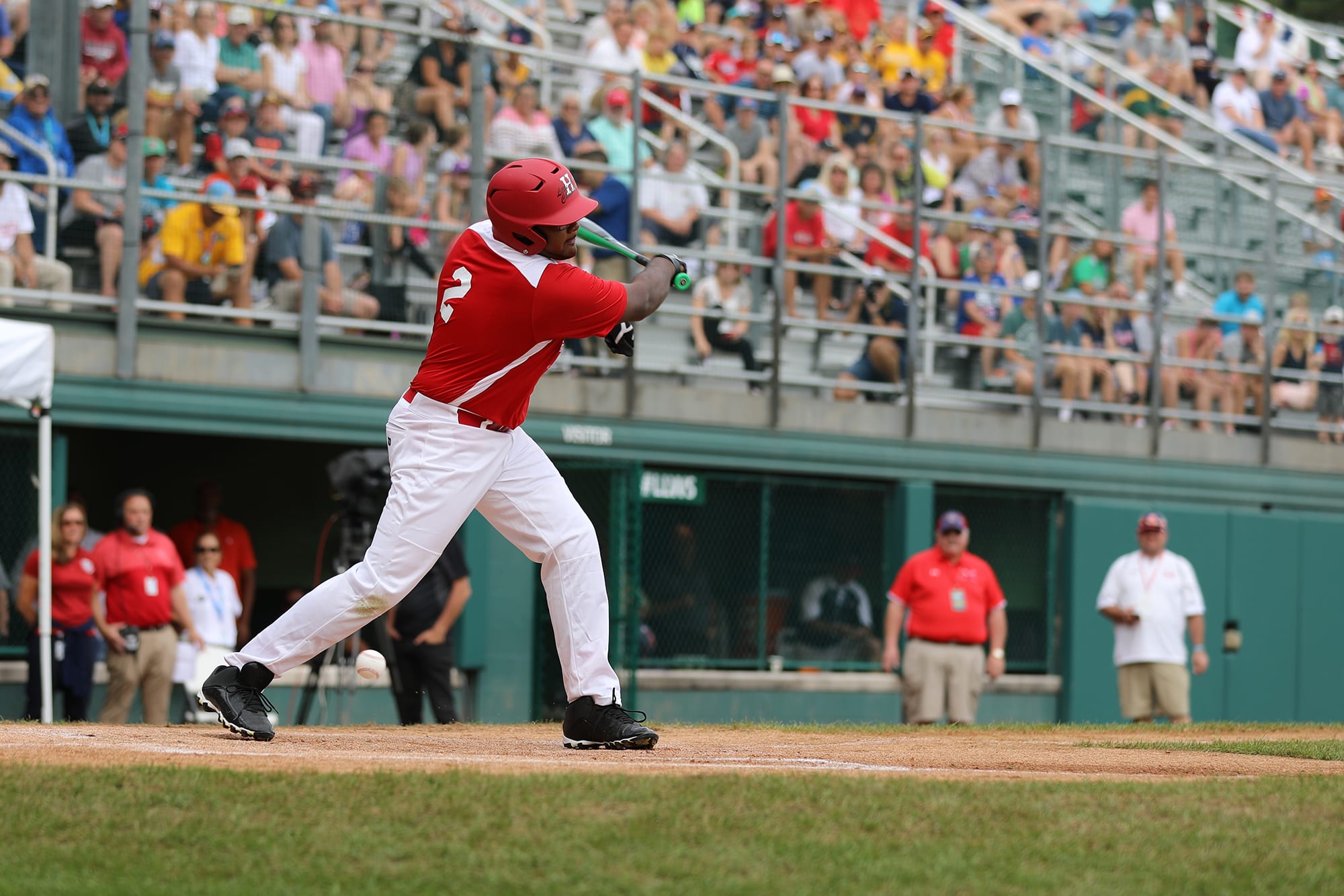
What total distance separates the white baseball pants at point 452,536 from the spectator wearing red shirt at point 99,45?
7.05m

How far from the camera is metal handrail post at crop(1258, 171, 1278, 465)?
1745cm

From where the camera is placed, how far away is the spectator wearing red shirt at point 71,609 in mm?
11922

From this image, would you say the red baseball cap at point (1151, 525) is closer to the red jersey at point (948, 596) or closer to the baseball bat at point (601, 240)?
the red jersey at point (948, 596)

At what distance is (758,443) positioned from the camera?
49.5 feet

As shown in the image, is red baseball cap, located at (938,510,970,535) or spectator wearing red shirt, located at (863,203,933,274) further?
spectator wearing red shirt, located at (863,203,933,274)

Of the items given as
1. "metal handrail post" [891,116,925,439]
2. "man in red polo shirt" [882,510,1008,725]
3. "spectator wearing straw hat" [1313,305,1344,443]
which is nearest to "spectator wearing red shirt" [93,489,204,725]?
"man in red polo shirt" [882,510,1008,725]

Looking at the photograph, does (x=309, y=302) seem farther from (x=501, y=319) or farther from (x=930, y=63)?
(x=930, y=63)

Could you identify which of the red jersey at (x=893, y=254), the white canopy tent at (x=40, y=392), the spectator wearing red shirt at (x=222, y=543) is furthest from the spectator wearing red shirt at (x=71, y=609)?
the red jersey at (x=893, y=254)

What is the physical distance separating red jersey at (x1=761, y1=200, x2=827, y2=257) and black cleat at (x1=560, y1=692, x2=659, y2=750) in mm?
8549

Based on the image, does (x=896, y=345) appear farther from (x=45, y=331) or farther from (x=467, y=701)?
(x=45, y=331)

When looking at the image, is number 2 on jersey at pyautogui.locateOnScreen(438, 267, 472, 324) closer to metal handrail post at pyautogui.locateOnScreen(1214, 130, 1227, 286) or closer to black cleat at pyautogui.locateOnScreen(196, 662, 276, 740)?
black cleat at pyautogui.locateOnScreen(196, 662, 276, 740)

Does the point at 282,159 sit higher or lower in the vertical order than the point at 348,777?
higher

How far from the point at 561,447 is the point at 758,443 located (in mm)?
1729

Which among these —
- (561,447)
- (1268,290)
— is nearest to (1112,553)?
(1268,290)
